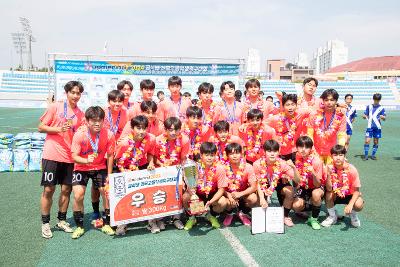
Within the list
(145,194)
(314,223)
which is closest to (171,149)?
(145,194)

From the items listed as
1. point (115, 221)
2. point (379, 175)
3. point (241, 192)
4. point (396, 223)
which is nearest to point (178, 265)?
point (115, 221)

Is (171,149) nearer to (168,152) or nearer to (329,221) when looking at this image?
(168,152)

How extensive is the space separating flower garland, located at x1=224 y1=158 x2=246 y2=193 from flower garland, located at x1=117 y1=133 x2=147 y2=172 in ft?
4.21

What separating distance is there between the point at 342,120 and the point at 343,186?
112 cm

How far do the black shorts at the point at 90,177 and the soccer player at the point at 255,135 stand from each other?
2240mm

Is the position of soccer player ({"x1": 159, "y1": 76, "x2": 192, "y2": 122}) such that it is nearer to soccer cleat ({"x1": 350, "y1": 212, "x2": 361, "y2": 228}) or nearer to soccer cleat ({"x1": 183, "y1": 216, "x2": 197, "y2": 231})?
soccer cleat ({"x1": 183, "y1": 216, "x2": 197, "y2": 231})

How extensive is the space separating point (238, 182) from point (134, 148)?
62.7 inches

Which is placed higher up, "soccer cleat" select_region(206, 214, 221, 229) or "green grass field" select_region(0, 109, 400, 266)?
"soccer cleat" select_region(206, 214, 221, 229)

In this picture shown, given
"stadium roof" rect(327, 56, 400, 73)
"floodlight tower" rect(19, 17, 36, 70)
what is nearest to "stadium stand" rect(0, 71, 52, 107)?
"floodlight tower" rect(19, 17, 36, 70)

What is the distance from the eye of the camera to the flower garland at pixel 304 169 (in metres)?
4.94

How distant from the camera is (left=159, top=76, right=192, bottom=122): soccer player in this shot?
19.6ft

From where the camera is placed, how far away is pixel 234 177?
4980 mm

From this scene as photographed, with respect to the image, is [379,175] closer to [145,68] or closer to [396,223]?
[396,223]

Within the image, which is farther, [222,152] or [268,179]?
[222,152]
